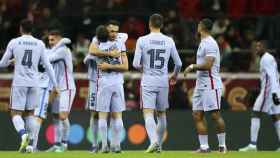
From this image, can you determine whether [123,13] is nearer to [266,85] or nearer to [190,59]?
[190,59]

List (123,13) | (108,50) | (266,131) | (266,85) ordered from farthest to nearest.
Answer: (123,13)
(266,131)
(266,85)
(108,50)

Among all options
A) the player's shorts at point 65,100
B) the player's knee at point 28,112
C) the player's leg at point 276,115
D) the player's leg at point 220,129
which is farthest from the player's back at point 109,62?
the player's leg at point 276,115

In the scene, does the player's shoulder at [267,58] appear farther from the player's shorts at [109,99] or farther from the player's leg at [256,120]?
the player's shorts at [109,99]

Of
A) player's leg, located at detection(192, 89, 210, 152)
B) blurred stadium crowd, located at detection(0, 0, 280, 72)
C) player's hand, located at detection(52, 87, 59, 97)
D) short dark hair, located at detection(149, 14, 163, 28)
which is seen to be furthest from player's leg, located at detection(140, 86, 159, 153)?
blurred stadium crowd, located at detection(0, 0, 280, 72)

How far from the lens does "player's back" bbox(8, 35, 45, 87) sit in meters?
18.3

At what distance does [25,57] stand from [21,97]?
0.71 metres

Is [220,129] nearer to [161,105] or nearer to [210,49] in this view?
[161,105]

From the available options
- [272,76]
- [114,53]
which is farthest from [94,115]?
[272,76]

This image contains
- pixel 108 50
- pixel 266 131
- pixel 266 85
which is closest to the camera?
pixel 108 50

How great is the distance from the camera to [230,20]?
26422 millimetres

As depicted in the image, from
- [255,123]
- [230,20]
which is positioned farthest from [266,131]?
[230,20]

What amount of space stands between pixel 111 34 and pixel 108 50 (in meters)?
0.35

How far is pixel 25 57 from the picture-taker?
725 inches

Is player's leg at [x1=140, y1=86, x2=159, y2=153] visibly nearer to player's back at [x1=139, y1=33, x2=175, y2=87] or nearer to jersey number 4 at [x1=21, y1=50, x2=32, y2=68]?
player's back at [x1=139, y1=33, x2=175, y2=87]
